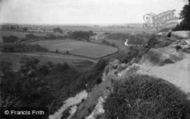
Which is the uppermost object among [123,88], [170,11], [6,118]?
[170,11]

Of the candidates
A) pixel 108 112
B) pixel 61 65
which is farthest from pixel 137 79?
pixel 61 65

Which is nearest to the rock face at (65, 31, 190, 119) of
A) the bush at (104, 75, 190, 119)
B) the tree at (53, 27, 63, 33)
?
the bush at (104, 75, 190, 119)

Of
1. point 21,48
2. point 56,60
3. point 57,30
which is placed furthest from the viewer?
point 56,60

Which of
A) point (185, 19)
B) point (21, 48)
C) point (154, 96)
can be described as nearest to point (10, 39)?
point (21, 48)

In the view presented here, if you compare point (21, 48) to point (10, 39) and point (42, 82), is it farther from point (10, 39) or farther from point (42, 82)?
point (42, 82)

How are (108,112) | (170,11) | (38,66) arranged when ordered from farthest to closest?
(38,66), (170,11), (108,112)

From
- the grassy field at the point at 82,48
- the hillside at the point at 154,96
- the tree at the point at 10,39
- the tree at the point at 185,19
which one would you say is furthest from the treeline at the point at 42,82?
the tree at the point at 185,19

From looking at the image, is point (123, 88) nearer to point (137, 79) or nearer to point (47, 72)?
point (137, 79)
